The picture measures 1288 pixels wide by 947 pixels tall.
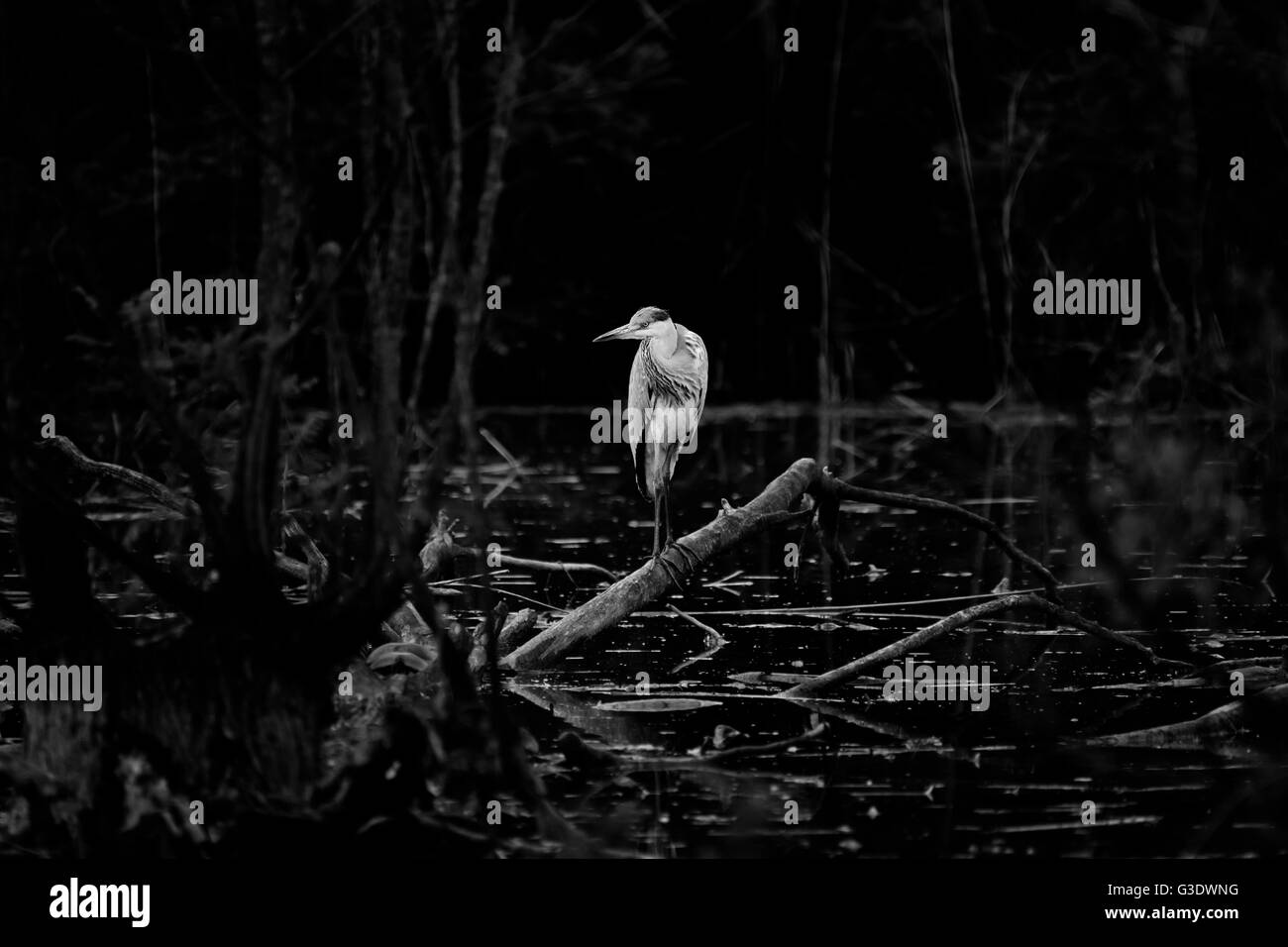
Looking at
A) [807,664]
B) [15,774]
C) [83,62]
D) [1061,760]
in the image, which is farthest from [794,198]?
[15,774]

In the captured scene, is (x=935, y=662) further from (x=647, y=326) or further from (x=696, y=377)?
(x=647, y=326)

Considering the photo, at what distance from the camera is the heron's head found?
8203 millimetres

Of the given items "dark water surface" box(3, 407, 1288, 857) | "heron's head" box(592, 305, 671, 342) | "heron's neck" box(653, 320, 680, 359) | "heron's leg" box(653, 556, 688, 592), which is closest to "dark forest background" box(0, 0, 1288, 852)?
"dark water surface" box(3, 407, 1288, 857)

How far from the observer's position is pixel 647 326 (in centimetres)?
828

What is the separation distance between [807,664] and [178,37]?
10.5ft

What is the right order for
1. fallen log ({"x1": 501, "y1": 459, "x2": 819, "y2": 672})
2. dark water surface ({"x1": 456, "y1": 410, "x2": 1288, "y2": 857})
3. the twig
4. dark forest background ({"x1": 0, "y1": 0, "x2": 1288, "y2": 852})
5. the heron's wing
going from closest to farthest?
1. dark forest background ({"x1": 0, "y1": 0, "x2": 1288, "y2": 852})
2. dark water surface ({"x1": 456, "y1": 410, "x2": 1288, "y2": 857})
3. the twig
4. fallen log ({"x1": 501, "y1": 459, "x2": 819, "y2": 672})
5. the heron's wing

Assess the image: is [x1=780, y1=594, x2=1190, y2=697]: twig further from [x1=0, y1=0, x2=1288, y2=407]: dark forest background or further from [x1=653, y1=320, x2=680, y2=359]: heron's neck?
[x1=0, y1=0, x2=1288, y2=407]: dark forest background

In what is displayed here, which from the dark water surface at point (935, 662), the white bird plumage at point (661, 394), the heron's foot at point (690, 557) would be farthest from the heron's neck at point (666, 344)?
the heron's foot at point (690, 557)

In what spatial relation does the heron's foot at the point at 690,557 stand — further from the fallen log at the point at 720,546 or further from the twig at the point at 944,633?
the twig at the point at 944,633

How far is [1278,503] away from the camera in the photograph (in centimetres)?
1009

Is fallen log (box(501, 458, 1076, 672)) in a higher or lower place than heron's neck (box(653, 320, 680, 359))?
lower

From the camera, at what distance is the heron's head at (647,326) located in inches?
323

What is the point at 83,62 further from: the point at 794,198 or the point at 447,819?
the point at 794,198

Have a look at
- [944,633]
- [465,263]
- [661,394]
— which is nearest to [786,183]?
[465,263]
